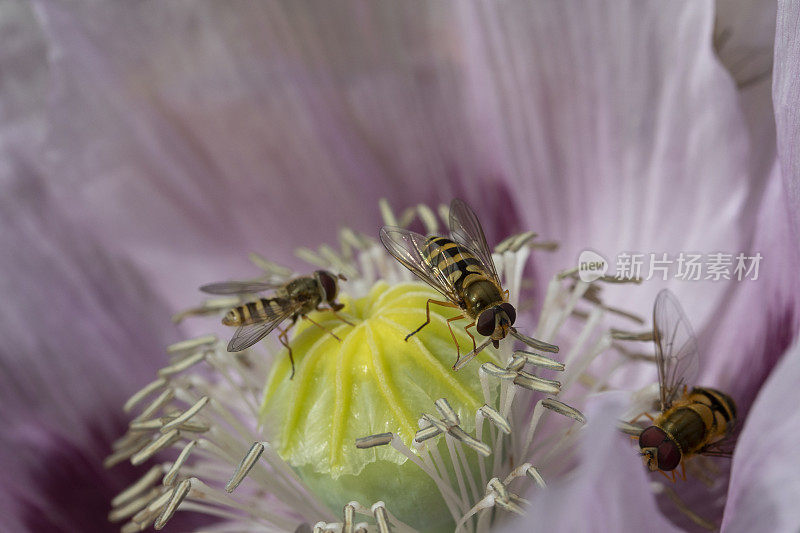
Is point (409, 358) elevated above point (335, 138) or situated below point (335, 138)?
below

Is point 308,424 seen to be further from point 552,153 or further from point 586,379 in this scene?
point 552,153

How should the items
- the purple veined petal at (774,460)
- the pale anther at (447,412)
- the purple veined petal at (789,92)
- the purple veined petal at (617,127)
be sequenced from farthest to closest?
the purple veined petal at (617,127)
the pale anther at (447,412)
the purple veined petal at (789,92)
the purple veined petal at (774,460)

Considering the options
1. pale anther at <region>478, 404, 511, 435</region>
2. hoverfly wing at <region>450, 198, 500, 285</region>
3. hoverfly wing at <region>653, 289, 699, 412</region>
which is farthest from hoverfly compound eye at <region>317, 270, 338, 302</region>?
hoverfly wing at <region>653, 289, 699, 412</region>

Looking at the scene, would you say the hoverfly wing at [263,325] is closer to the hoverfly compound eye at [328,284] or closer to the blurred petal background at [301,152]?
the hoverfly compound eye at [328,284]

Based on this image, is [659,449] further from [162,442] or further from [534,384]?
[162,442]

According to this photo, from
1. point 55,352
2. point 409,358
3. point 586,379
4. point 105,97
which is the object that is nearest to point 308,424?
point 409,358

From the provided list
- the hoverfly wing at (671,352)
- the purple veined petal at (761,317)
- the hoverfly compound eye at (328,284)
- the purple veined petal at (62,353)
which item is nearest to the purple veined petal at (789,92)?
the purple veined petal at (761,317)
